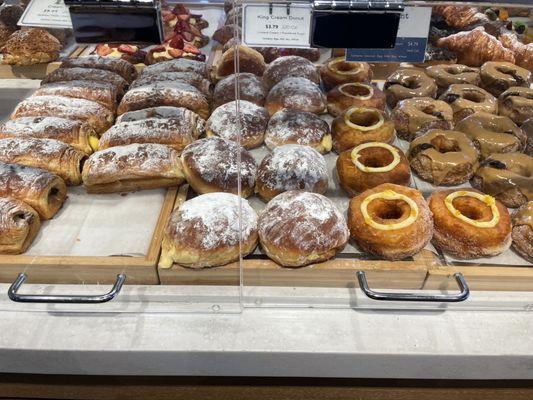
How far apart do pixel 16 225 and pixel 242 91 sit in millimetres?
1092

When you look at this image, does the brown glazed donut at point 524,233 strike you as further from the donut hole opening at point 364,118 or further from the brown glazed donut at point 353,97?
the brown glazed donut at point 353,97

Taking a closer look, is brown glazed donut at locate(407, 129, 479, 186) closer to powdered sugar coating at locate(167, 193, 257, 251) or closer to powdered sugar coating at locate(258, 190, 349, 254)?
powdered sugar coating at locate(258, 190, 349, 254)

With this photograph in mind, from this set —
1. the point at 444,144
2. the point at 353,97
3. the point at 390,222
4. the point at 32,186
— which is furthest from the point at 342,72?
the point at 32,186

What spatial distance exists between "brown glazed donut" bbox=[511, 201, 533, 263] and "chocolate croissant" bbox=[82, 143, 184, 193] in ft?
3.70

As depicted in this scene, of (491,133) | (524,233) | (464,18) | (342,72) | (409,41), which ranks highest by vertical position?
(409,41)

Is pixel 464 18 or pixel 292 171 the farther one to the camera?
pixel 464 18

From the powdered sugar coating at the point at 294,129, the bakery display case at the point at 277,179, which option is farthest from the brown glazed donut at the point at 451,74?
the powdered sugar coating at the point at 294,129

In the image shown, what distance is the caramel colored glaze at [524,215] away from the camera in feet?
4.43

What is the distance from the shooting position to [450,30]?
92.4 inches

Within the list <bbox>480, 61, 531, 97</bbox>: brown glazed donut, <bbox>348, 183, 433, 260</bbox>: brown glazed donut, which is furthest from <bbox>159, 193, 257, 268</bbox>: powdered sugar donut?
<bbox>480, 61, 531, 97</bbox>: brown glazed donut

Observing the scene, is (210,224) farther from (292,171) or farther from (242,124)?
(242,124)

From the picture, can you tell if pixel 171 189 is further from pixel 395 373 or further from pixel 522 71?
pixel 522 71

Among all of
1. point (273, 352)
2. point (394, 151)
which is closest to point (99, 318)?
point (273, 352)

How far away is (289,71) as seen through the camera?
2076mm
